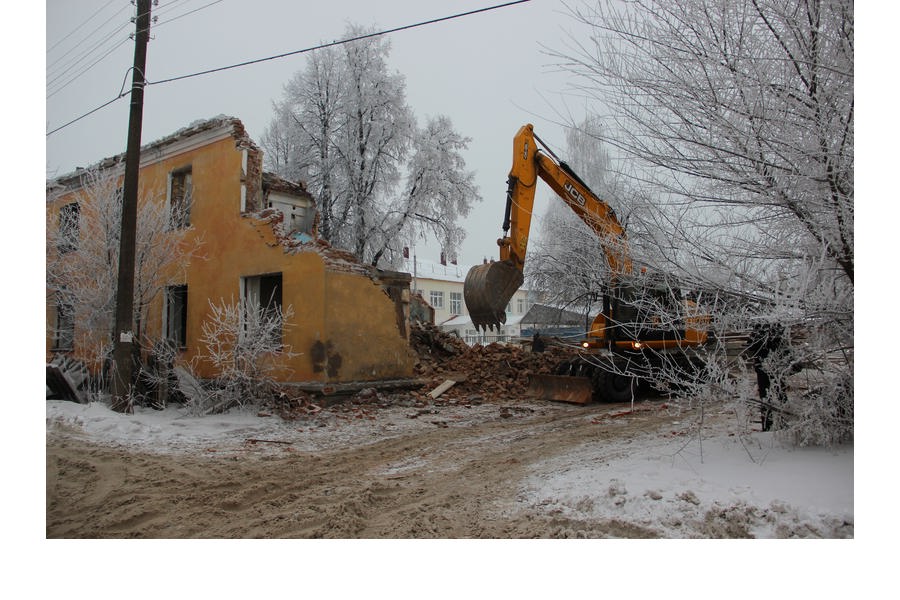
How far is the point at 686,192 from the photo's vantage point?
13.9 feet

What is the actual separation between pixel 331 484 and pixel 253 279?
239 inches

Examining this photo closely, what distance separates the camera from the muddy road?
379cm

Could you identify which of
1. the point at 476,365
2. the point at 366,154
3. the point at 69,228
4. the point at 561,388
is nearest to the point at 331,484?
Answer: the point at 561,388

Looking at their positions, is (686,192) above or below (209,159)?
below

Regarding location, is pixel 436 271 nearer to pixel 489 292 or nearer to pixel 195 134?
pixel 195 134

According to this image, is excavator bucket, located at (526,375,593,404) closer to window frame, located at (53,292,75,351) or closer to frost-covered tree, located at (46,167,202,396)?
frost-covered tree, located at (46,167,202,396)

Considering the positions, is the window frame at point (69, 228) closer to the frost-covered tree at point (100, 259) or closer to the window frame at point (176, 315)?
the frost-covered tree at point (100, 259)

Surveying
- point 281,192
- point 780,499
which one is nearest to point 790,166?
point 780,499

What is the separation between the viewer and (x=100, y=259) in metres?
8.79

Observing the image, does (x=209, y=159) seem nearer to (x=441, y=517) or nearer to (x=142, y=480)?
(x=142, y=480)

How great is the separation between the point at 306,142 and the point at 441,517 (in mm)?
14749

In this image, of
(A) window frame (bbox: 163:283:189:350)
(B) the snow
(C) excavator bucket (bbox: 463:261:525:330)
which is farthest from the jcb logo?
(A) window frame (bbox: 163:283:189:350)

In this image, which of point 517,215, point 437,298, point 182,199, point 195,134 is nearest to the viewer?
point 517,215
